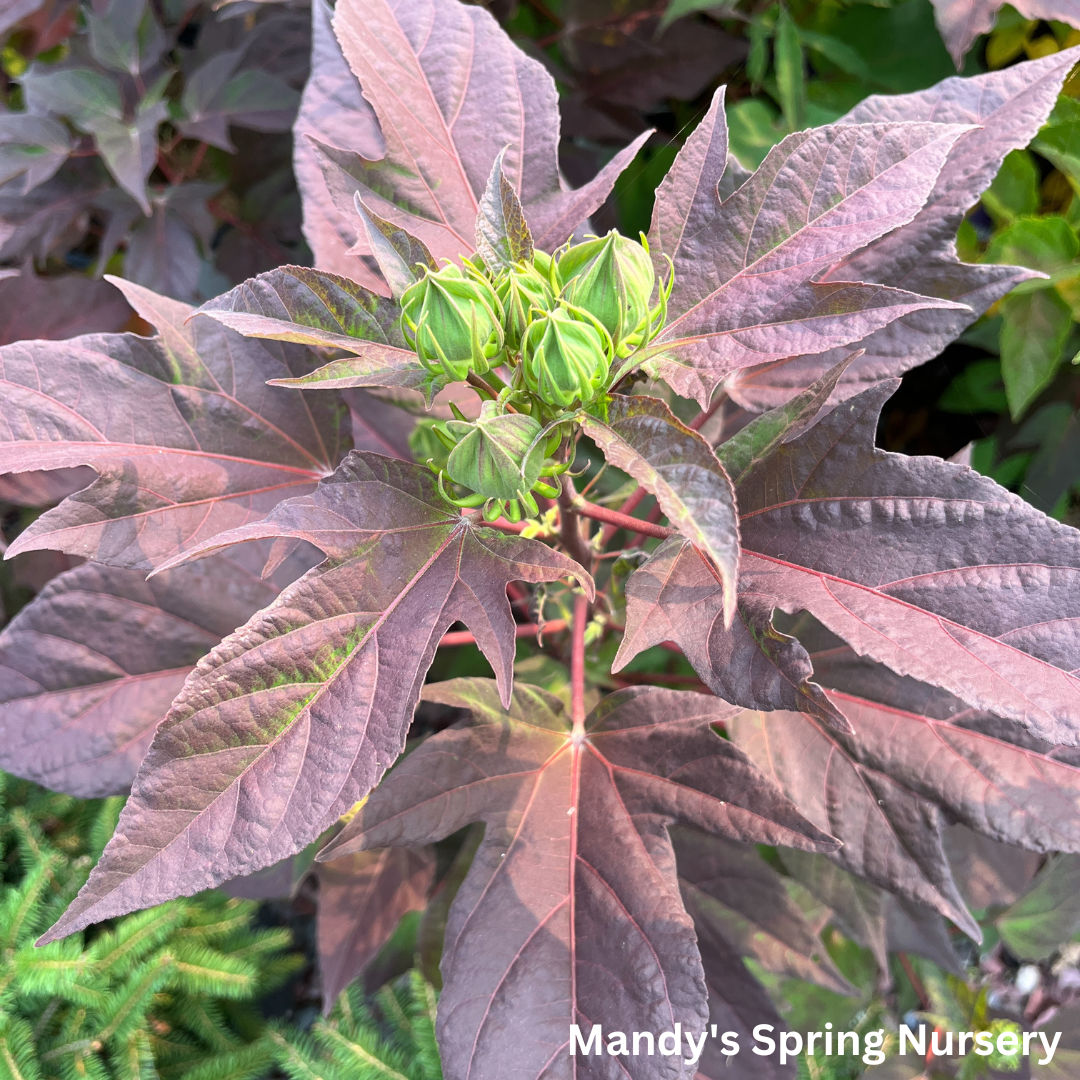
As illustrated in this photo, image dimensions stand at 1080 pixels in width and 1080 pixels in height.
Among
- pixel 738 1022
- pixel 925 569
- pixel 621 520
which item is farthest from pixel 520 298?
pixel 738 1022

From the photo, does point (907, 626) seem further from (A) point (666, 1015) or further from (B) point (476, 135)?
(B) point (476, 135)

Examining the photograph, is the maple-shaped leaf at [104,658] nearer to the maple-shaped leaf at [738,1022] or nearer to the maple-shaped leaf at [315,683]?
the maple-shaped leaf at [315,683]

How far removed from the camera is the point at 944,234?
0.75 m

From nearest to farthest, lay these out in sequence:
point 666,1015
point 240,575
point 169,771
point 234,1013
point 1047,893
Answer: point 169,771 < point 666,1015 < point 240,575 < point 1047,893 < point 234,1013

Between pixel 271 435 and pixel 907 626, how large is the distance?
0.63 meters

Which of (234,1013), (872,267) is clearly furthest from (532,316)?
(234,1013)

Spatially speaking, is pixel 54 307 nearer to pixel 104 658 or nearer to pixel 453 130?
pixel 104 658

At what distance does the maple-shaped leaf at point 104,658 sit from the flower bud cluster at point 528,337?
48 cm

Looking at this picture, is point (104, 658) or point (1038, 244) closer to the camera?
point (104, 658)

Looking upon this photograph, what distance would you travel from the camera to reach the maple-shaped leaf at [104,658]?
859mm

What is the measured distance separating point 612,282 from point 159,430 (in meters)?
0.47

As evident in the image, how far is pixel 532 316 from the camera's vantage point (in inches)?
23.7

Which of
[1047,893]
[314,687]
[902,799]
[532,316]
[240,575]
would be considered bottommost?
[1047,893]

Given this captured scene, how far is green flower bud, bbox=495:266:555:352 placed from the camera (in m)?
0.57
